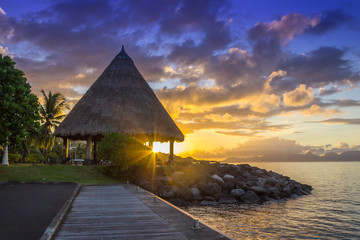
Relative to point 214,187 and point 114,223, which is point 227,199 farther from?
point 114,223

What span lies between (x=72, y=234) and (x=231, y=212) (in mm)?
14561

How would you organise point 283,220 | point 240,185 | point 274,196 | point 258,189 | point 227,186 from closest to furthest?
1. point 283,220
2. point 258,189
3. point 227,186
4. point 274,196
5. point 240,185

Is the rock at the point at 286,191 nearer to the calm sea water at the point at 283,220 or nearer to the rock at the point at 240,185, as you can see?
the calm sea water at the point at 283,220

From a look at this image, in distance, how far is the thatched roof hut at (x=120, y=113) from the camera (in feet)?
105

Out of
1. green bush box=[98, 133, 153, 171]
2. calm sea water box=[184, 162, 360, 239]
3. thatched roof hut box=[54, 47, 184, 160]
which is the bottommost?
calm sea water box=[184, 162, 360, 239]

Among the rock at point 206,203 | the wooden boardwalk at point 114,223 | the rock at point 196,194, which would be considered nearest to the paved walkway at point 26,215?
the wooden boardwalk at point 114,223

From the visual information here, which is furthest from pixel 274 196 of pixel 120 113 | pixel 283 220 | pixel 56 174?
pixel 56 174

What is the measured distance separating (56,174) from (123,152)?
20.3 feet

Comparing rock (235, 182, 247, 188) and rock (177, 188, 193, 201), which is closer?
rock (177, 188, 193, 201)

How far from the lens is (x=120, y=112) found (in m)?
33.7

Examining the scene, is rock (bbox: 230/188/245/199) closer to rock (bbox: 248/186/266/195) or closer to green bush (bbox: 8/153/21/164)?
rock (bbox: 248/186/266/195)

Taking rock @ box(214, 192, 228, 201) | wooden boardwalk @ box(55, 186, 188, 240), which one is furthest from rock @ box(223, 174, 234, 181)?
wooden boardwalk @ box(55, 186, 188, 240)

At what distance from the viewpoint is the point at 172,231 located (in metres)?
6.99

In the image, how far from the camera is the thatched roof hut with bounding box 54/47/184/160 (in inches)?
1266
